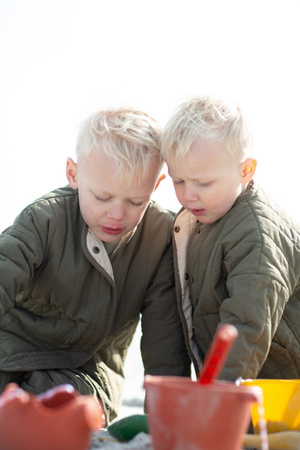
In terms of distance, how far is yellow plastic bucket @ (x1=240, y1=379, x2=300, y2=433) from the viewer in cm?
134

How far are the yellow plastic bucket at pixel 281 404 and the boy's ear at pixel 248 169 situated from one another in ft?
2.18

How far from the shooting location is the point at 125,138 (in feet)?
5.85

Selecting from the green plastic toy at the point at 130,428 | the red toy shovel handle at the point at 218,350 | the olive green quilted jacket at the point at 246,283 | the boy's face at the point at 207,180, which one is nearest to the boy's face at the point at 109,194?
the boy's face at the point at 207,180

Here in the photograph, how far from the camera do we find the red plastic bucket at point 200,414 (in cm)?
94

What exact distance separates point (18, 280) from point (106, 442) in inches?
26.3

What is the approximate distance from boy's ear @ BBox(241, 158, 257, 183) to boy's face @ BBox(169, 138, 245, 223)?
11 mm

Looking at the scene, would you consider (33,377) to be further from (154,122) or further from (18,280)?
(154,122)

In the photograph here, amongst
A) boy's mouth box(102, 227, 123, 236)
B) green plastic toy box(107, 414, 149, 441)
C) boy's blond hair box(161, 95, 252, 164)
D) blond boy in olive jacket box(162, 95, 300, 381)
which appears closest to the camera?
green plastic toy box(107, 414, 149, 441)

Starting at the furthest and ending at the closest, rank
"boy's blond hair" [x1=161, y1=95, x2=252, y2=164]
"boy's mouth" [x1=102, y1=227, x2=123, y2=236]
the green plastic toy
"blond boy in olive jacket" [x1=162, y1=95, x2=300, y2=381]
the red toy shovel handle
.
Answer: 1. "boy's mouth" [x1=102, y1=227, x2=123, y2=236]
2. "boy's blond hair" [x1=161, y1=95, x2=252, y2=164]
3. "blond boy in olive jacket" [x1=162, y1=95, x2=300, y2=381]
4. the green plastic toy
5. the red toy shovel handle

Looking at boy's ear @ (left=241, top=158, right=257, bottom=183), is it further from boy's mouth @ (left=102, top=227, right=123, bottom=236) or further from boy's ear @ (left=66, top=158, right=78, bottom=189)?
boy's ear @ (left=66, top=158, right=78, bottom=189)

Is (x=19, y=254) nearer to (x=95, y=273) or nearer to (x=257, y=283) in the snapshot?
(x=95, y=273)

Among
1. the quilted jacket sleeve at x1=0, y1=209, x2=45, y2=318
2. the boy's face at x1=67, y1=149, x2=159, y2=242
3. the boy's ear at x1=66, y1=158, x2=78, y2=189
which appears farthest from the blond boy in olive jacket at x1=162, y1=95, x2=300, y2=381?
the quilted jacket sleeve at x1=0, y1=209, x2=45, y2=318

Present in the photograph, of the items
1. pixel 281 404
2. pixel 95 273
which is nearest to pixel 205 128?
pixel 95 273

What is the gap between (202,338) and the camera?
1.89m
